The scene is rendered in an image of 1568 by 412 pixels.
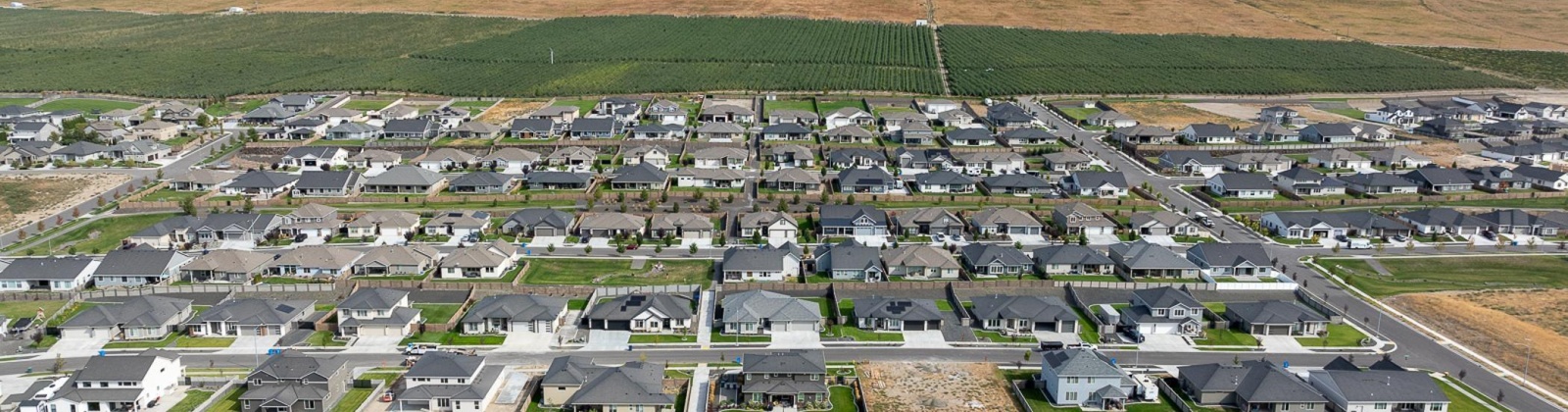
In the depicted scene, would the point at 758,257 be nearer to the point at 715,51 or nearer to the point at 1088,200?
the point at 1088,200

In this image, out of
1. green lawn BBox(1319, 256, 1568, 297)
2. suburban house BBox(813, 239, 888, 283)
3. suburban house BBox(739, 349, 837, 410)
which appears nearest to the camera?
suburban house BBox(739, 349, 837, 410)

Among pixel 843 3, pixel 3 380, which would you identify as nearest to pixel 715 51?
pixel 843 3

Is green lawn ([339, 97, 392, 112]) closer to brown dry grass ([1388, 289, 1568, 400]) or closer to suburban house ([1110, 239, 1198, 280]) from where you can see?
suburban house ([1110, 239, 1198, 280])

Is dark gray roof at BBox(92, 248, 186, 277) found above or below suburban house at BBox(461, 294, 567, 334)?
above

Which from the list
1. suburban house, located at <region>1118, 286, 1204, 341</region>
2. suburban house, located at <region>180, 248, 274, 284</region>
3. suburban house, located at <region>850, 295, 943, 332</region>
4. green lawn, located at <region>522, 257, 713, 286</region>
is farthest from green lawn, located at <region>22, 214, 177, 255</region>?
suburban house, located at <region>1118, 286, 1204, 341</region>

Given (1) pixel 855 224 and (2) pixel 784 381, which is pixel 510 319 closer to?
(2) pixel 784 381

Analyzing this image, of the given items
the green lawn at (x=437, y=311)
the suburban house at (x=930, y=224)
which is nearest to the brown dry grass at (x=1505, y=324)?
the suburban house at (x=930, y=224)
